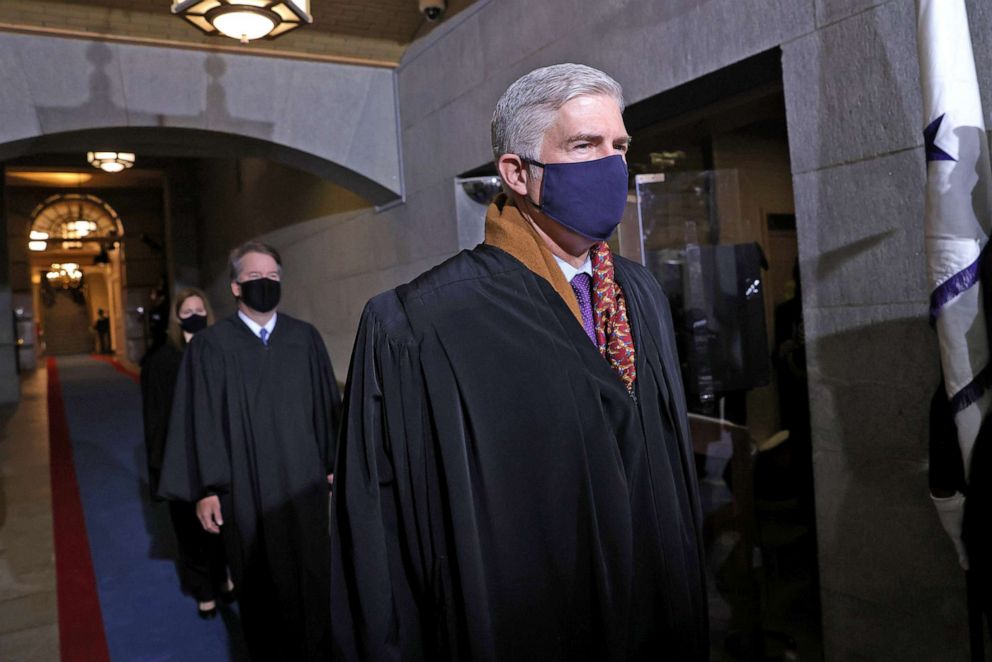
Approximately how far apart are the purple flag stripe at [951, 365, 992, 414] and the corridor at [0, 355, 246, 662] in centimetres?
312

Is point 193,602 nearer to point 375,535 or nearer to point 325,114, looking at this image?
point 375,535

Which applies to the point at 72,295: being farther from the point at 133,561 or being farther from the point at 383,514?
the point at 383,514

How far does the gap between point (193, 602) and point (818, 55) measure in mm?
3959

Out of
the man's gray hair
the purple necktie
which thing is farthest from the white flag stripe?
the purple necktie

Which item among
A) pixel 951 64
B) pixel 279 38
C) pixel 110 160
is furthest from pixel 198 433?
pixel 110 160

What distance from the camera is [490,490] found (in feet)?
4.43

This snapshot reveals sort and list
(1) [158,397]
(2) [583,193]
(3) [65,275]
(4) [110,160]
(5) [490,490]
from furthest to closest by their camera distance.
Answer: (3) [65,275] → (4) [110,160] → (1) [158,397] → (2) [583,193] → (5) [490,490]

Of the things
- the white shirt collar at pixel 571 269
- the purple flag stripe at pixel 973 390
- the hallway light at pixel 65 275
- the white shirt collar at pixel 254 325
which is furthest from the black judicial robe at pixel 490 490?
the hallway light at pixel 65 275

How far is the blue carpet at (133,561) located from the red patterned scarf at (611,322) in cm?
282

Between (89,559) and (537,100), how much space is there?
449cm

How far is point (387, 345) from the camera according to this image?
4.62 feet

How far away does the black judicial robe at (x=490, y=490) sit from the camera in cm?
135

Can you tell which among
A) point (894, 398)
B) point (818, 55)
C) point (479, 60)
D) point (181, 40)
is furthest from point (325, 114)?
point (894, 398)

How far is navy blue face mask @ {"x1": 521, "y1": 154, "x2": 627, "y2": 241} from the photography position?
1.48 meters
